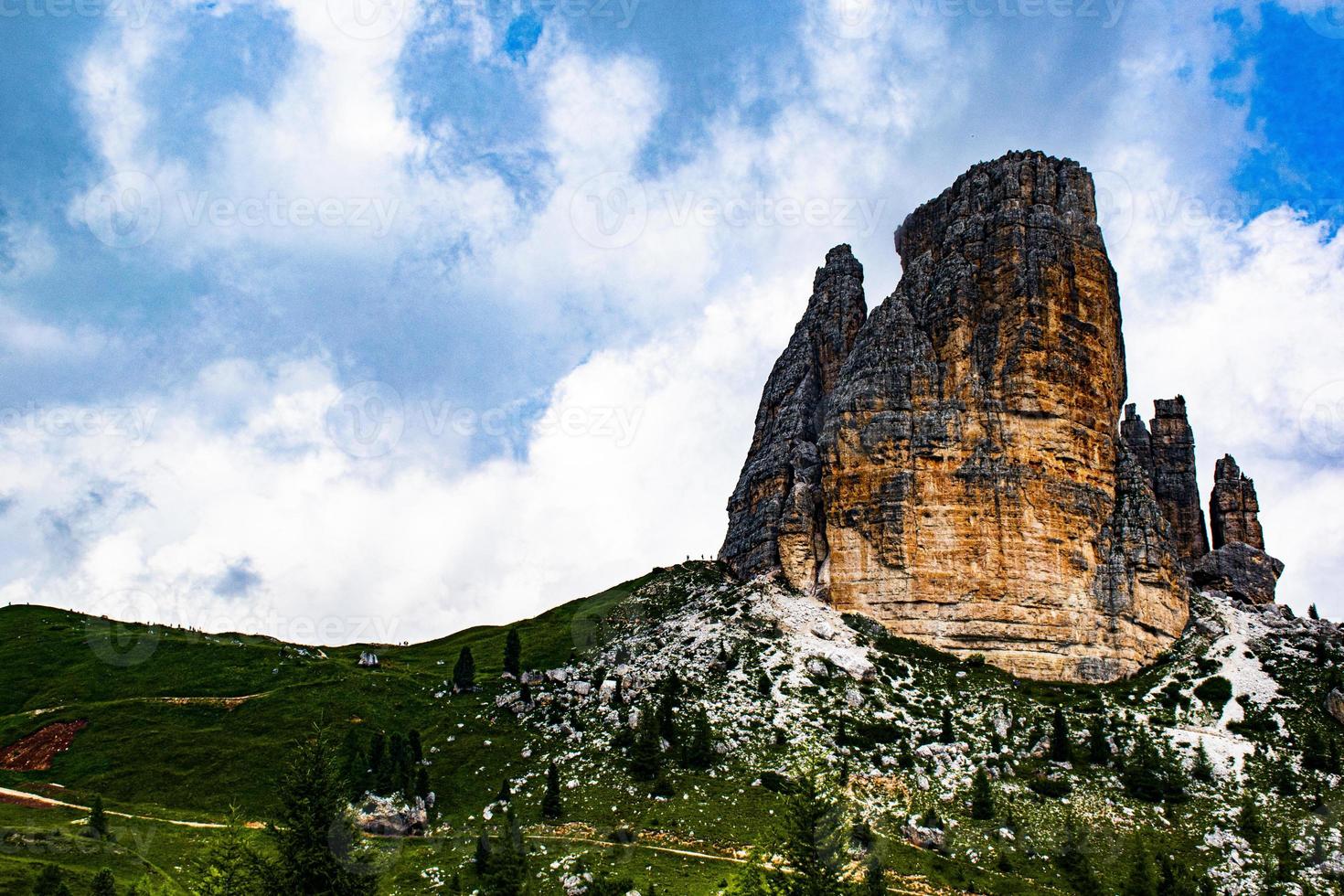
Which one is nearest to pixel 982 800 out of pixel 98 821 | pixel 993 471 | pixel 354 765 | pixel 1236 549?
pixel 993 471

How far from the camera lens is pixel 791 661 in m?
110

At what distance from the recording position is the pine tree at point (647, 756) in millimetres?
88562

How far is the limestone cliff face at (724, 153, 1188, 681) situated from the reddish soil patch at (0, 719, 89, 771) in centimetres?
8507

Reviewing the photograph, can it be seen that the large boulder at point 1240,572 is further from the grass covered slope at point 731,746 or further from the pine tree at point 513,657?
the pine tree at point 513,657

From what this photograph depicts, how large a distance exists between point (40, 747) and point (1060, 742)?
107 meters

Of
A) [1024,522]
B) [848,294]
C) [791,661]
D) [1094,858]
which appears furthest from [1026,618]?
[848,294]

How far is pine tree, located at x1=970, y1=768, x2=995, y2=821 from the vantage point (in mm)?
83500

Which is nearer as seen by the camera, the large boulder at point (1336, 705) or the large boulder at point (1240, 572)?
the large boulder at point (1336, 705)

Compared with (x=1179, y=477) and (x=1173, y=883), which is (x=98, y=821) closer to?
(x=1173, y=883)

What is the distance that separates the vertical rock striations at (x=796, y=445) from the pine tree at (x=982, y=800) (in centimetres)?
4383

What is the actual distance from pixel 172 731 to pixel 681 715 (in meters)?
57.1

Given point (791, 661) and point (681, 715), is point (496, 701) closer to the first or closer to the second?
Result: point (681, 715)

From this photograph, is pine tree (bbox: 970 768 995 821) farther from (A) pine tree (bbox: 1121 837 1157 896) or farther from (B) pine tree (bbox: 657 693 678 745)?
(B) pine tree (bbox: 657 693 678 745)

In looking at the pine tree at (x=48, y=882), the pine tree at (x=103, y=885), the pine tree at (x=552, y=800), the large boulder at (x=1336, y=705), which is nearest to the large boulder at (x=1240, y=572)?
the large boulder at (x=1336, y=705)
